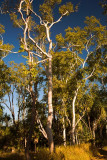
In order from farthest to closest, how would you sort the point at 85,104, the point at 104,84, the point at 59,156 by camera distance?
the point at 104,84
the point at 85,104
the point at 59,156

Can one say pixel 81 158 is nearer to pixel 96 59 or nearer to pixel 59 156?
pixel 59 156

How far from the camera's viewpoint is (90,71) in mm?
15797

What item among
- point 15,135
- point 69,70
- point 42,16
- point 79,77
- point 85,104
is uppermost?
point 42,16

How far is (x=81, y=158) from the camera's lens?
6441mm

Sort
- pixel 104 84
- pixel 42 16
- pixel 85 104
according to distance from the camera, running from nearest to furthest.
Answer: pixel 42 16, pixel 85 104, pixel 104 84

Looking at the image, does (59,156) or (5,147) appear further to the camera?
(5,147)

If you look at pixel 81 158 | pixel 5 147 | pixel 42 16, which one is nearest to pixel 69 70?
pixel 42 16

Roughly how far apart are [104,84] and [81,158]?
664 inches

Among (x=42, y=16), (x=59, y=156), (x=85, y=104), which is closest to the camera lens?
(x=59, y=156)

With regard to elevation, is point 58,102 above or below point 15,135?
above

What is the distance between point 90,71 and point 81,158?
429 inches

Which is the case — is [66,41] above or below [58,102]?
above

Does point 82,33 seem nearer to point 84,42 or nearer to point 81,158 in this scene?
point 84,42

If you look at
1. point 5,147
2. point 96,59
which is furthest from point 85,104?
point 5,147
